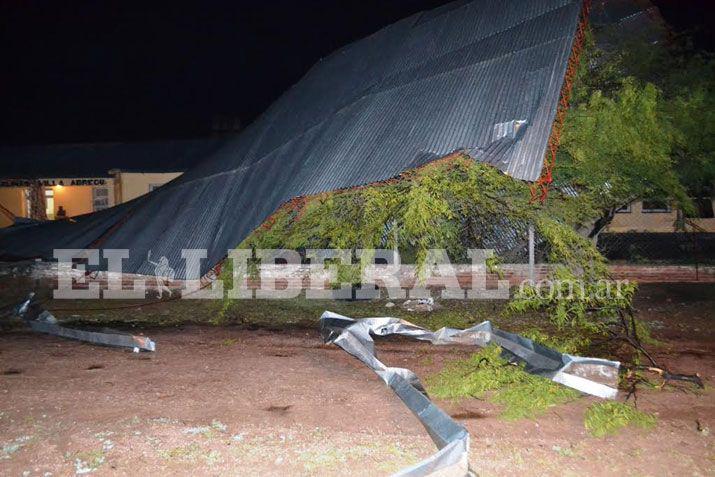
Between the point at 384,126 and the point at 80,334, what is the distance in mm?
4543

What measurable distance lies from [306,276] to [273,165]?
4.05m

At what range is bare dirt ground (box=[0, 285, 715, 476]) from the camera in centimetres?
345

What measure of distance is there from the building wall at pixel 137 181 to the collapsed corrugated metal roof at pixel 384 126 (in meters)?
8.40

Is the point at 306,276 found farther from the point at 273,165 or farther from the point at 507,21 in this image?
the point at 507,21

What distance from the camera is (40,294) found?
359 inches

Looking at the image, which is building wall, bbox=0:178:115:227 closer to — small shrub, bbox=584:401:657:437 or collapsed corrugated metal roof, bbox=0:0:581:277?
collapsed corrugated metal roof, bbox=0:0:581:277

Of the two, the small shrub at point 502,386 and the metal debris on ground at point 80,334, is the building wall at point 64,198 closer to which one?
the metal debris on ground at point 80,334

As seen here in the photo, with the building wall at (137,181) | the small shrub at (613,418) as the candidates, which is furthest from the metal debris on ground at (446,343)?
the building wall at (137,181)

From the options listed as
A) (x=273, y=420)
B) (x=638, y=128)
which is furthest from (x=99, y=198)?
(x=638, y=128)

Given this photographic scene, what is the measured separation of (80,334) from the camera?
20.4ft

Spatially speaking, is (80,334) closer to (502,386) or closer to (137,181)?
(502,386)

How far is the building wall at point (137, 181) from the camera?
622 inches

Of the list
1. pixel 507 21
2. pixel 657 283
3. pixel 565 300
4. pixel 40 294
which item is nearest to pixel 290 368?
pixel 565 300

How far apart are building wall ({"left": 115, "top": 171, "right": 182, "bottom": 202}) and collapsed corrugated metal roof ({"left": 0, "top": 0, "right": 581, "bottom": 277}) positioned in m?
8.40
